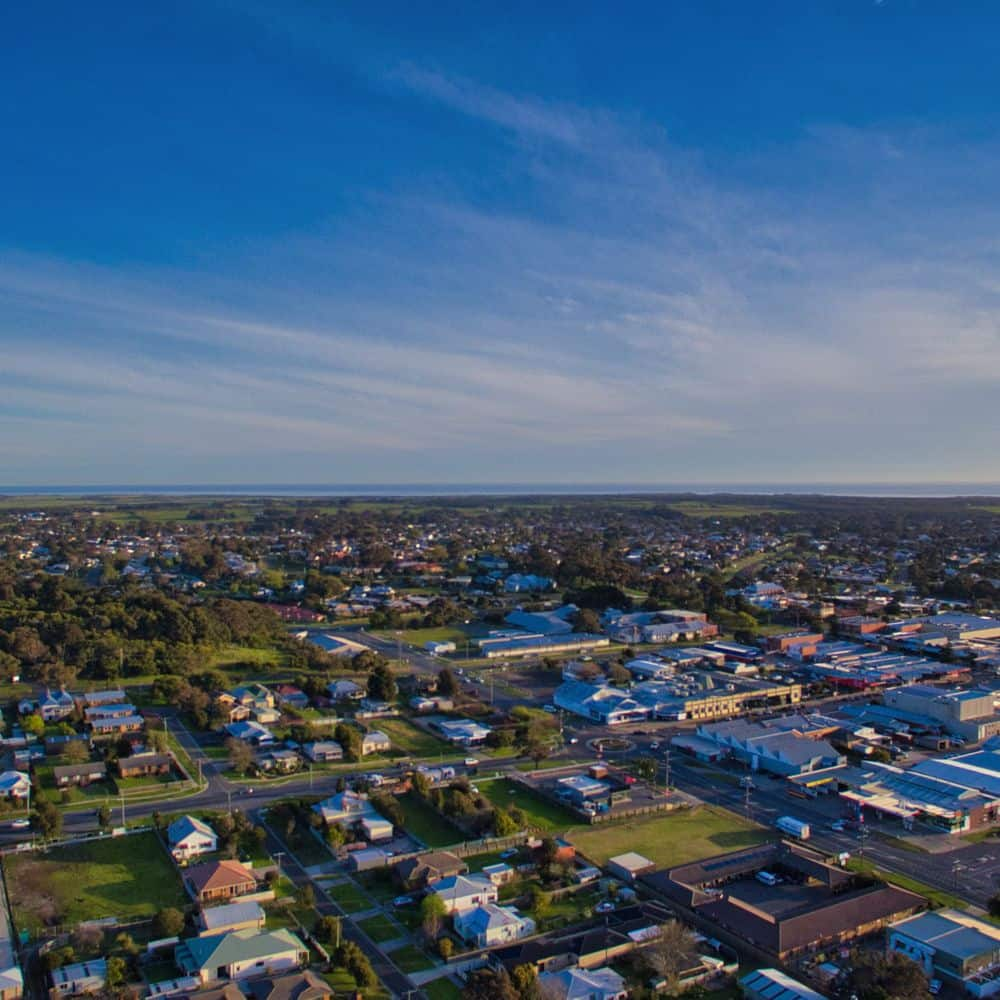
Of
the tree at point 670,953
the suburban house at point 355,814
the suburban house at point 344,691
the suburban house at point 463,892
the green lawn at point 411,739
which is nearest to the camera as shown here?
the tree at point 670,953

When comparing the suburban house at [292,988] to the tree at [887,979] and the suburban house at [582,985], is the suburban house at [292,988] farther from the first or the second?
the tree at [887,979]

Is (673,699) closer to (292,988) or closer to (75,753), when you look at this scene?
(75,753)

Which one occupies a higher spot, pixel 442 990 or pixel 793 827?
pixel 793 827

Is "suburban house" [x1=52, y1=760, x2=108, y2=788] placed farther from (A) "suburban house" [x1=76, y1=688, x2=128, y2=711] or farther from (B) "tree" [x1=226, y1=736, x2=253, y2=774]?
(A) "suburban house" [x1=76, y1=688, x2=128, y2=711]

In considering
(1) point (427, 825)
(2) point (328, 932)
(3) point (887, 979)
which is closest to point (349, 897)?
(2) point (328, 932)

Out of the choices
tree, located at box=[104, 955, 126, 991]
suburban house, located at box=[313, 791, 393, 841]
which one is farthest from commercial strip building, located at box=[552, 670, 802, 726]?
tree, located at box=[104, 955, 126, 991]

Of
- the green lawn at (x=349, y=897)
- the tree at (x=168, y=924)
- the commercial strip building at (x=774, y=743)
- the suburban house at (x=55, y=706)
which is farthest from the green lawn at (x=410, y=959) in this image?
the suburban house at (x=55, y=706)

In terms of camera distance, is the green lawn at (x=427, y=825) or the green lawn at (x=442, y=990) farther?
the green lawn at (x=427, y=825)

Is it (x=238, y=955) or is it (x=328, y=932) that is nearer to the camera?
(x=238, y=955)
